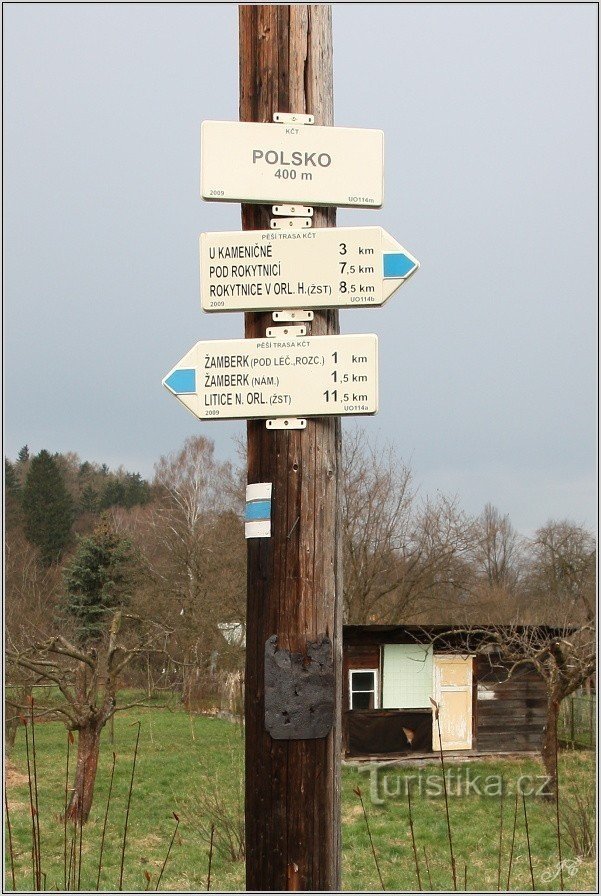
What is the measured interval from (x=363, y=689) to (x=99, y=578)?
19.8 m

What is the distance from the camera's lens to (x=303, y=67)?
2.90 m

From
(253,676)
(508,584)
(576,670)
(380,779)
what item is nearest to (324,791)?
(253,676)

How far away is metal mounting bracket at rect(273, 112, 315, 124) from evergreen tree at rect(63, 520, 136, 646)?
33473 mm

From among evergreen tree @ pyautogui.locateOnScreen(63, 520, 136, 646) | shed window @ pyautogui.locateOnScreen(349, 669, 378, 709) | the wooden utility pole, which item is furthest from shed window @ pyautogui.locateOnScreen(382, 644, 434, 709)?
evergreen tree @ pyautogui.locateOnScreen(63, 520, 136, 646)

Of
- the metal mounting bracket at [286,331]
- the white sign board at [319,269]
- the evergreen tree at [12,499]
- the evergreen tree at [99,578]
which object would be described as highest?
the evergreen tree at [12,499]

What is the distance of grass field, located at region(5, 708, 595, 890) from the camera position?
977cm

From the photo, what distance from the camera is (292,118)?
291 centimetres

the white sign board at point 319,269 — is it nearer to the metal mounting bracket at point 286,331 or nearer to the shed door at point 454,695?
the metal mounting bracket at point 286,331

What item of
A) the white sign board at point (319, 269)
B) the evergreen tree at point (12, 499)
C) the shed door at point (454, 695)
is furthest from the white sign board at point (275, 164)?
the evergreen tree at point (12, 499)

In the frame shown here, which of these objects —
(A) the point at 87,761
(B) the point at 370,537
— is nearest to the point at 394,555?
(B) the point at 370,537

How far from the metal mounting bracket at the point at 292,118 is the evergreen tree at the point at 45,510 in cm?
4289

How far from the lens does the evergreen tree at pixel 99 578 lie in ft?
116

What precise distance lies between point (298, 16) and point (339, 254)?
0.83 metres

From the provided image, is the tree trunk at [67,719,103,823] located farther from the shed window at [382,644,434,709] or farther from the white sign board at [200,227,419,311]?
the white sign board at [200,227,419,311]
